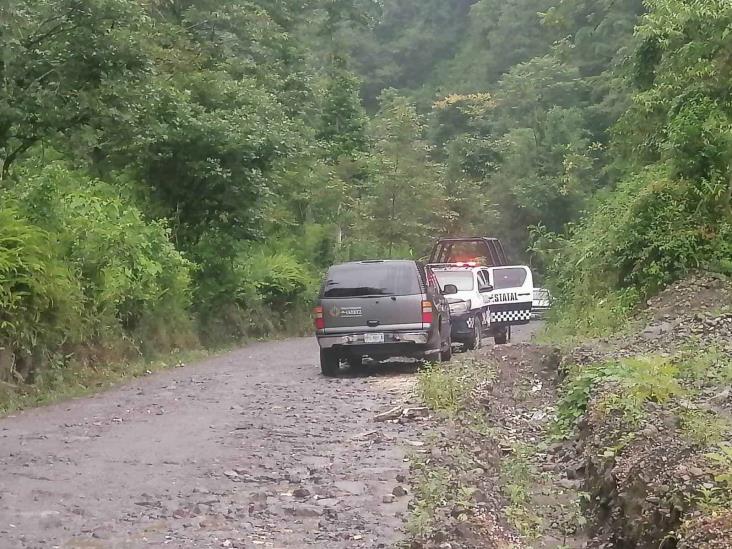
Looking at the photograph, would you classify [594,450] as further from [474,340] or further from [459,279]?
[459,279]

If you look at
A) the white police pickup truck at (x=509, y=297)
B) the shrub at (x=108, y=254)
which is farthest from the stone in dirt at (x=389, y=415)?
the white police pickup truck at (x=509, y=297)

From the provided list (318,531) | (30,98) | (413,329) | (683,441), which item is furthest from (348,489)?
(30,98)

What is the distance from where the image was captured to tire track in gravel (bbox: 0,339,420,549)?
22.2ft

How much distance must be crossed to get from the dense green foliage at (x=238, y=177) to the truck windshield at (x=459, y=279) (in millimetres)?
2267

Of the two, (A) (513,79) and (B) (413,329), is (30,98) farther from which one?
(A) (513,79)

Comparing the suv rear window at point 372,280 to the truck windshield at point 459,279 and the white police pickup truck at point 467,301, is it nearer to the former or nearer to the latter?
the white police pickup truck at point 467,301

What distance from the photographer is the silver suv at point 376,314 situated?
1603 cm

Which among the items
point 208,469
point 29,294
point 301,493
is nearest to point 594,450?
point 301,493

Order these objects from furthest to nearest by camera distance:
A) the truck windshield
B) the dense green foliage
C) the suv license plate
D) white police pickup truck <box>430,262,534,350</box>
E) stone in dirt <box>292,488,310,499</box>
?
the truck windshield < white police pickup truck <box>430,262,534,350</box> < the dense green foliage < the suv license plate < stone in dirt <box>292,488,310,499</box>

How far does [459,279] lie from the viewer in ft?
73.4

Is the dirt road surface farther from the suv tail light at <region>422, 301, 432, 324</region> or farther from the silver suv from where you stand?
the suv tail light at <region>422, 301, 432, 324</region>

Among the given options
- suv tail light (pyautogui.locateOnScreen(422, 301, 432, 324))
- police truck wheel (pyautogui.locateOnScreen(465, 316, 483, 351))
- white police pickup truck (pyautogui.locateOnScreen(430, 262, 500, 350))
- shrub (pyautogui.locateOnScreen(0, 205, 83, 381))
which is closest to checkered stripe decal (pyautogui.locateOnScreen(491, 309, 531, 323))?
white police pickup truck (pyautogui.locateOnScreen(430, 262, 500, 350))

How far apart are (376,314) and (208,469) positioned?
7542mm

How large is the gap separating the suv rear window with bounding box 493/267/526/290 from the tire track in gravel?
12.1m
